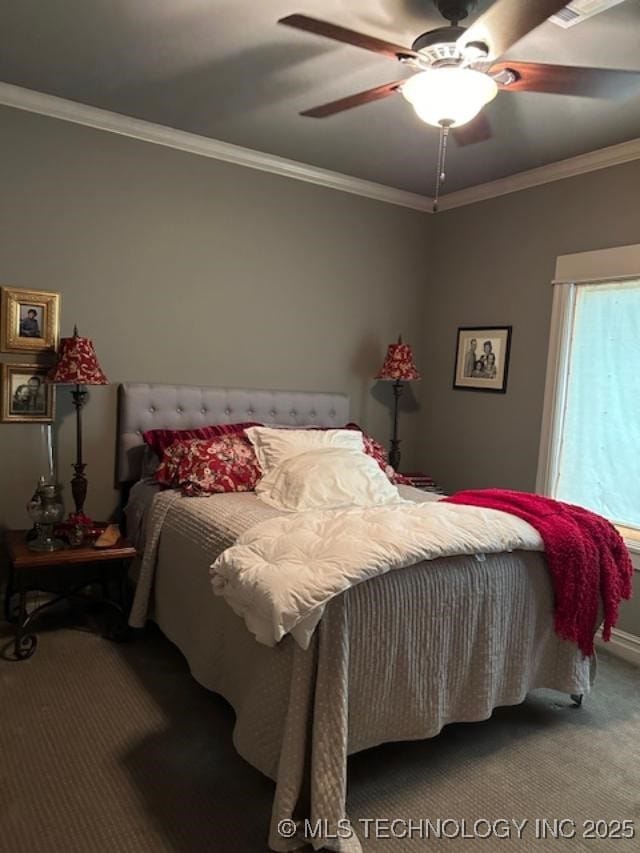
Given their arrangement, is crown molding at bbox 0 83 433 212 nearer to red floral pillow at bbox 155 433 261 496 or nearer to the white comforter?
red floral pillow at bbox 155 433 261 496

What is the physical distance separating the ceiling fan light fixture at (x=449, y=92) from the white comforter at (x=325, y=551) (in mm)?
1371

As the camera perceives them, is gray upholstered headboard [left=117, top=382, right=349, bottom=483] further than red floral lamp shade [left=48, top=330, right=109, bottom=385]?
Yes

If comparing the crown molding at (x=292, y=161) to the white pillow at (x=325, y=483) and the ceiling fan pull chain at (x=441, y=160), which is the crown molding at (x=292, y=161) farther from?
the white pillow at (x=325, y=483)

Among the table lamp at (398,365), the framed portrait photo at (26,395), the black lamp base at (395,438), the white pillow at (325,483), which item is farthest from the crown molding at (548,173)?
the framed portrait photo at (26,395)

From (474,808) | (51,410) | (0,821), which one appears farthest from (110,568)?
(474,808)

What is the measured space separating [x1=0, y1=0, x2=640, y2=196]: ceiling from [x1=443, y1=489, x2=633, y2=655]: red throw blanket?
1.78m

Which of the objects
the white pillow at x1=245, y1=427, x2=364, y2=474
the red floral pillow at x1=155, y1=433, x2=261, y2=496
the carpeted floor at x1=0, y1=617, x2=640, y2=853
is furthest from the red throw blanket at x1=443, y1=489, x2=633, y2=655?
the red floral pillow at x1=155, y1=433, x2=261, y2=496

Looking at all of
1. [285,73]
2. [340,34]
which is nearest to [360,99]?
[340,34]

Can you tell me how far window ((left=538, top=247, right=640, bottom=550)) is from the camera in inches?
127

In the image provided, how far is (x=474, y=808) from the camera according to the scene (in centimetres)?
188

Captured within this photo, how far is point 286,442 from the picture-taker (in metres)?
3.15

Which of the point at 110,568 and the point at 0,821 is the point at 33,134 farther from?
the point at 0,821

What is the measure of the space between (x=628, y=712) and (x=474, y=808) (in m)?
1.06

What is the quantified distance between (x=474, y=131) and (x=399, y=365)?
173 centimetres
